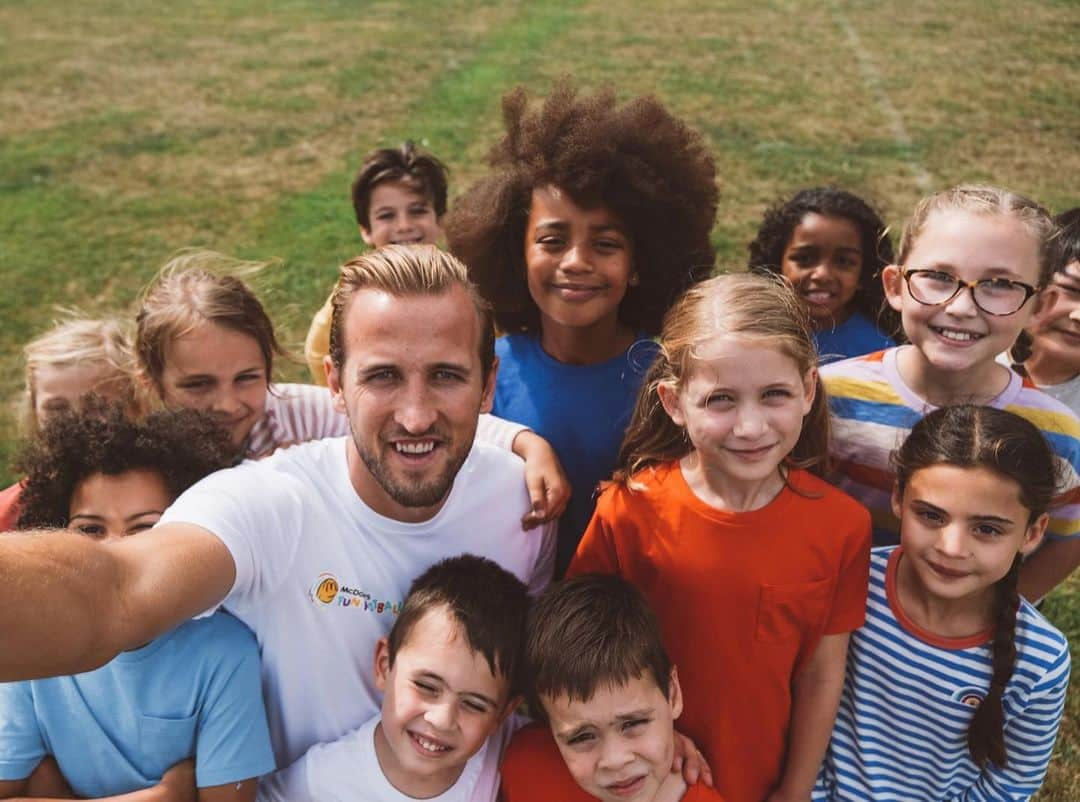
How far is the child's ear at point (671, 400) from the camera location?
2480 mm

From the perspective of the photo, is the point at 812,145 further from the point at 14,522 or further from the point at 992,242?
the point at 14,522

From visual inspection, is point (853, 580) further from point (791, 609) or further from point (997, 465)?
point (997, 465)

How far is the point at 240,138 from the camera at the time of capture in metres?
11.9

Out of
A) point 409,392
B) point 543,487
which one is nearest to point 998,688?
point 543,487

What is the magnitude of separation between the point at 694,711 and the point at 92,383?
2530 millimetres

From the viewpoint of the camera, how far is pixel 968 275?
258 centimetres

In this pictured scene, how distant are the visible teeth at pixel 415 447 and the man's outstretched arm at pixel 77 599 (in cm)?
62

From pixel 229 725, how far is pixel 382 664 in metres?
0.40

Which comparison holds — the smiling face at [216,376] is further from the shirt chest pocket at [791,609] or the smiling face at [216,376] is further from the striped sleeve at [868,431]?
the striped sleeve at [868,431]

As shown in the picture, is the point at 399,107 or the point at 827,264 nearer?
the point at 827,264

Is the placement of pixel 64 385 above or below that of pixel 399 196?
below

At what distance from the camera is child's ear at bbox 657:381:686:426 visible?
2.48 meters

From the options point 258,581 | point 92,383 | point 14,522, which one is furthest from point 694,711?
point 92,383

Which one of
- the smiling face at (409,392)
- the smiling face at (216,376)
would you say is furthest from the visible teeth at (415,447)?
the smiling face at (216,376)
